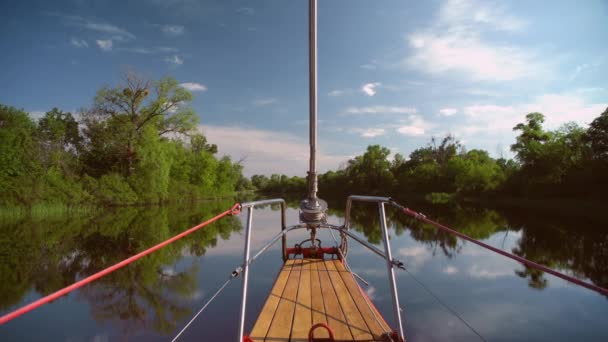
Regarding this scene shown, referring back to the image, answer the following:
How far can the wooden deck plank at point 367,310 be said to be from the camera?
247 cm

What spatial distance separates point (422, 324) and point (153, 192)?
25.9 metres

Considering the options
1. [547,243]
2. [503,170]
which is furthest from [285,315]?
[503,170]

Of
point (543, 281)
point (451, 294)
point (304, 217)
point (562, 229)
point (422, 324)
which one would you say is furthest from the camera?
point (562, 229)

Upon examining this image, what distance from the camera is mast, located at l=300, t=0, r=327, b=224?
120 inches

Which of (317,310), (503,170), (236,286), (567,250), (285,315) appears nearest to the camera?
(285,315)

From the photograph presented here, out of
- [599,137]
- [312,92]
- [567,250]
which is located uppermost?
[599,137]

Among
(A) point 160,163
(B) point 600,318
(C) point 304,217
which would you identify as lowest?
(B) point 600,318

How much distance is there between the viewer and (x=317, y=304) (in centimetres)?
305

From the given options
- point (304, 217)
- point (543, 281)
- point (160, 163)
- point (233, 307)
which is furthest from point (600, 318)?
point (160, 163)

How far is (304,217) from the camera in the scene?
4305mm

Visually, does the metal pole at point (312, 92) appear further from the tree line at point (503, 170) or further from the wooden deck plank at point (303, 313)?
the tree line at point (503, 170)

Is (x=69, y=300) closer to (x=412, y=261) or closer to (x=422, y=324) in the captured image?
(x=422, y=324)

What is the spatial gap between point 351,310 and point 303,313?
460mm

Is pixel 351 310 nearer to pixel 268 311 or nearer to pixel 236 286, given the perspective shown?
pixel 268 311
